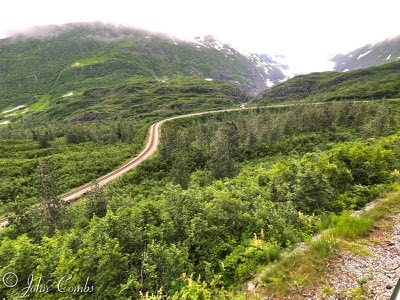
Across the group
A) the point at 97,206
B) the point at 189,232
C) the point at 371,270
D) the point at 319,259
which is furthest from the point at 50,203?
the point at 371,270

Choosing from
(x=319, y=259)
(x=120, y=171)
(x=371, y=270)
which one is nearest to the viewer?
(x=371, y=270)

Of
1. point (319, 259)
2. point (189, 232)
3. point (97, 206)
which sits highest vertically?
point (189, 232)

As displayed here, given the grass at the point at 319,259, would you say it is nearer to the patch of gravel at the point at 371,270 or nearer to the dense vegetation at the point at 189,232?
the patch of gravel at the point at 371,270

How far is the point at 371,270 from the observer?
1051 centimetres

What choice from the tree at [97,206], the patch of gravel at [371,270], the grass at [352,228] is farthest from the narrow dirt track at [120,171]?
the patch of gravel at [371,270]

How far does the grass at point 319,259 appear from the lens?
1020 centimetres

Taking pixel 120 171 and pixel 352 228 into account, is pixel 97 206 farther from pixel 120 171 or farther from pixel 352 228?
pixel 120 171

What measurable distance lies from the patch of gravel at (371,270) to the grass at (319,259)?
0.72 feet

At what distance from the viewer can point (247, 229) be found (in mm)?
15305

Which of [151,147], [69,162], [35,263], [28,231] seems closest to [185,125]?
[151,147]

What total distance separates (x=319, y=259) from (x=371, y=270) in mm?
1847

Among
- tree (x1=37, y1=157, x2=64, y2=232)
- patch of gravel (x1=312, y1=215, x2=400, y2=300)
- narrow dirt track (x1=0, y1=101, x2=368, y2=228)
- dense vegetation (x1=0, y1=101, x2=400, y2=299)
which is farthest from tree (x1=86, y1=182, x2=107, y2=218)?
patch of gravel (x1=312, y1=215, x2=400, y2=300)

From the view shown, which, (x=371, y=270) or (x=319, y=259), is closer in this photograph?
(x=371, y=270)

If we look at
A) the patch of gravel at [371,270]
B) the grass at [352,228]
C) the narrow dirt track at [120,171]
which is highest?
the grass at [352,228]
